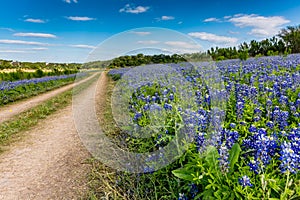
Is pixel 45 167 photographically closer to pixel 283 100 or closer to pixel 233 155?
pixel 233 155

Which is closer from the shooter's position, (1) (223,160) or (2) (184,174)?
(1) (223,160)

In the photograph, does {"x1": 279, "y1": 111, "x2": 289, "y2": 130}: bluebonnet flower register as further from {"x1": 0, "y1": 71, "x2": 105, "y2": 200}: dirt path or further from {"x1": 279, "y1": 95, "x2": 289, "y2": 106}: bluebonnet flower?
{"x1": 0, "y1": 71, "x2": 105, "y2": 200}: dirt path

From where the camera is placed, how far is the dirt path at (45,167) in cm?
349

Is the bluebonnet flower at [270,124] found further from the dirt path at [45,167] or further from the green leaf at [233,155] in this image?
the dirt path at [45,167]

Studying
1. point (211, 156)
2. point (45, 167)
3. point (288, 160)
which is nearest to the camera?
point (288, 160)

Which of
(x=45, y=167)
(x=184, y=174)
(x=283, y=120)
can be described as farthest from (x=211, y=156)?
(x=45, y=167)

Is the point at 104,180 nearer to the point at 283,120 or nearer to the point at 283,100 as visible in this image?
the point at 283,120

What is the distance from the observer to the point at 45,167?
4.19 m

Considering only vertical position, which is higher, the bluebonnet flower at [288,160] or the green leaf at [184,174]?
the bluebonnet flower at [288,160]

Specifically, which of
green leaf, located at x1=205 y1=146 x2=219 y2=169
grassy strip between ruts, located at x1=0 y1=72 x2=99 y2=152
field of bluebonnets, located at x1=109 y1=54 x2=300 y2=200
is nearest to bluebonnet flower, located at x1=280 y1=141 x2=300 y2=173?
field of bluebonnets, located at x1=109 y1=54 x2=300 y2=200

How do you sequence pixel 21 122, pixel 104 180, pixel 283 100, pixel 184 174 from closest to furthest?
pixel 184 174 → pixel 283 100 → pixel 104 180 → pixel 21 122

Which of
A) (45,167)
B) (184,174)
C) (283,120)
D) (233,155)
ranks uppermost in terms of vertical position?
(283,120)

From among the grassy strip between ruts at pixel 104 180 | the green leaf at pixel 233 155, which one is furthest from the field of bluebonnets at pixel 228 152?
the grassy strip between ruts at pixel 104 180

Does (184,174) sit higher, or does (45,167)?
(184,174)
